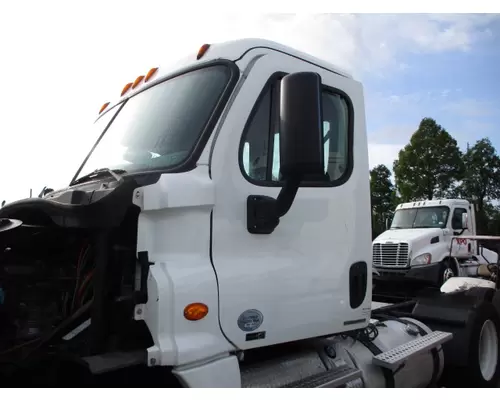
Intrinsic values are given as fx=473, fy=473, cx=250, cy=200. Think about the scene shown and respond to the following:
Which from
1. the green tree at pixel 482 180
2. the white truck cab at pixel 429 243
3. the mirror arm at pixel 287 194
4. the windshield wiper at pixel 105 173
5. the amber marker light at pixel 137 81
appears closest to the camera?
the mirror arm at pixel 287 194

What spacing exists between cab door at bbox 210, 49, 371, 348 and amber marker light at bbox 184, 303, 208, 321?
4.1 inches

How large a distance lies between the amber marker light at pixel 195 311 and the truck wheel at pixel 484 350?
2.71m

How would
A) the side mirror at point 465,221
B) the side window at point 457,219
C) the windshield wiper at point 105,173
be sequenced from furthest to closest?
the side window at point 457,219
the side mirror at point 465,221
the windshield wiper at point 105,173

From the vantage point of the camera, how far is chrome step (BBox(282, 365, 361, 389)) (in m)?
2.66

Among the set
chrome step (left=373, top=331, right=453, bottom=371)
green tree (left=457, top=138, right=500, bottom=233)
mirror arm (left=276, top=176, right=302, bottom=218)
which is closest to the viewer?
mirror arm (left=276, top=176, right=302, bottom=218)

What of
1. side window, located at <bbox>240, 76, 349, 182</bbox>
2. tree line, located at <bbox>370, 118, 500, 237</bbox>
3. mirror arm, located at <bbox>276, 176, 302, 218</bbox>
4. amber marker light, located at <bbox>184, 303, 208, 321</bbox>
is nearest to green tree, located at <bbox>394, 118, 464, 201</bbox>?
tree line, located at <bbox>370, 118, 500, 237</bbox>

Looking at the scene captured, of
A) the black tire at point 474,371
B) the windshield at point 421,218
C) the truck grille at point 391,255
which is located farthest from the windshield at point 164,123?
the windshield at point 421,218

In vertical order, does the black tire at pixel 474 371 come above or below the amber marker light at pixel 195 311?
below

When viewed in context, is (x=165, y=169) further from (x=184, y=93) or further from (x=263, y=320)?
(x=263, y=320)

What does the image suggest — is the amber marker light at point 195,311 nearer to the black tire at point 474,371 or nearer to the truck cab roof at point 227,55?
the truck cab roof at point 227,55

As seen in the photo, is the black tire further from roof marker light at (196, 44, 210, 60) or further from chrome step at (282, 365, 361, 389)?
roof marker light at (196, 44, 210, 60)

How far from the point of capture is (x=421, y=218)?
1381cm

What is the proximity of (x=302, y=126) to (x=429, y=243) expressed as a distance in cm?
1138

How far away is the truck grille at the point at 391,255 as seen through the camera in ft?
40.7
